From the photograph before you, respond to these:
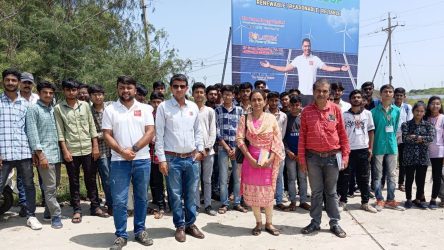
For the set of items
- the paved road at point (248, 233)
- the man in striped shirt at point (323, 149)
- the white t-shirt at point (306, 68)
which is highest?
the white t-shirt at point (306, 68)

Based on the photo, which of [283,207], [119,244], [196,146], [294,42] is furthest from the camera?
[294,42]

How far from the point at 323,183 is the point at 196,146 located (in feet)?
5.44

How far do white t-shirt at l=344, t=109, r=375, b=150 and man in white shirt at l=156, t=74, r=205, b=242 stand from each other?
2.51 meters

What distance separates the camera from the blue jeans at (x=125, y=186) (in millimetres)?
3963

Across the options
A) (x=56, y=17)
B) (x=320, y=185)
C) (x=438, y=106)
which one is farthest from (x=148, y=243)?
(x=56, y=17)

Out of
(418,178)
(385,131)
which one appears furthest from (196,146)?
(418,178)

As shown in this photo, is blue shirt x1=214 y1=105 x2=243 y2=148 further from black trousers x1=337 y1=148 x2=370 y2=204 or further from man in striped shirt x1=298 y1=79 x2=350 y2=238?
black trousers x1=337 y1=148 x2=370 y2=204

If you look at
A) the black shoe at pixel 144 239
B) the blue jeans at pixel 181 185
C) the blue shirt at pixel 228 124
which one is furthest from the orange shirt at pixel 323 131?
the black shoe at pixel 144 239

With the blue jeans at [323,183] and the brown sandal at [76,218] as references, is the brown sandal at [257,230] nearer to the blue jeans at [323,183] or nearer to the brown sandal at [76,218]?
the blue jeans at [323,183]

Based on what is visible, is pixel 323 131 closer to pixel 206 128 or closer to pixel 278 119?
pixel 278 119

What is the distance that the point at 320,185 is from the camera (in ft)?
14.8

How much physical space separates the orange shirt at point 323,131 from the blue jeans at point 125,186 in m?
1.94

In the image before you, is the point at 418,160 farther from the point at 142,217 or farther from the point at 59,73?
the point at 59,73

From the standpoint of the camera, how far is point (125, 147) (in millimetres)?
3955
